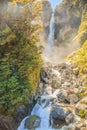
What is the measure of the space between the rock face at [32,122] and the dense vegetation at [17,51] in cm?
160

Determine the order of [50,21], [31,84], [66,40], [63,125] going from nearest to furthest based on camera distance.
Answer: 1. [63,125]
2. [31,84]
3. [66,40]
4. [50,21]

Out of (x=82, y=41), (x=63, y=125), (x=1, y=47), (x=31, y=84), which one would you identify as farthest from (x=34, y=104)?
(x=82, y=41)

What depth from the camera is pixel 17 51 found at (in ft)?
78.4

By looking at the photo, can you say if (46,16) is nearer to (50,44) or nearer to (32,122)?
(50,44)

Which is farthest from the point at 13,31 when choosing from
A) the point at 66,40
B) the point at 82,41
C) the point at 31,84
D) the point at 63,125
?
the point at 66,40

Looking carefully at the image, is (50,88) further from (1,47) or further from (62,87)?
(1,47)

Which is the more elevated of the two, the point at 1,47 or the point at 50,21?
the point at 50,21

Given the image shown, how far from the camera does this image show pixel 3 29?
76.9 feet

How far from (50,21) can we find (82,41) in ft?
66.8

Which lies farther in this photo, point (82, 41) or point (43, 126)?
point (82, 41)

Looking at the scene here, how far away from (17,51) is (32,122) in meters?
6.14

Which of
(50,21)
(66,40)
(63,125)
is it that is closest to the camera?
(63,125)

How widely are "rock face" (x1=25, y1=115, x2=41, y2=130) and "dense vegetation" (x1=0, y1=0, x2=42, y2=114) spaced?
1.60 metres

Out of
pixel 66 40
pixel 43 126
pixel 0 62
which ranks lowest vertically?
pixel 43 126
